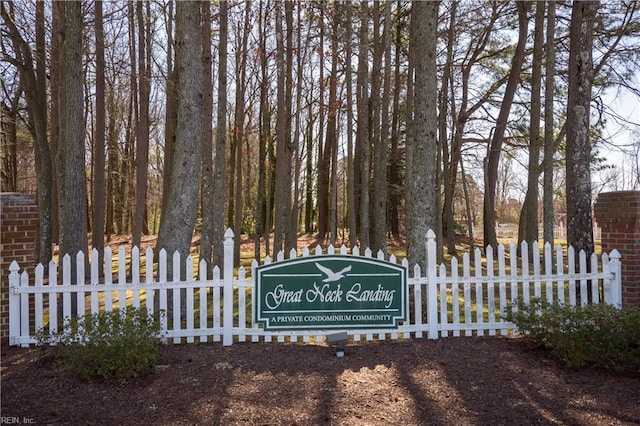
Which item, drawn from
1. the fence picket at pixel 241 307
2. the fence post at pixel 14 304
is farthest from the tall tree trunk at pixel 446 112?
the fence post at pixel 14 304

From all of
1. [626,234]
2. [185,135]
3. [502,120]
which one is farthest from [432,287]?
[502,120]

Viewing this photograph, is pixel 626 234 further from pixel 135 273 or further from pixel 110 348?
pixel 110 348

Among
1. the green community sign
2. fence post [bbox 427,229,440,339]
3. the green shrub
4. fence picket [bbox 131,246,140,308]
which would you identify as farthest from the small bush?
fence picket [bbox 131,246,140,308]

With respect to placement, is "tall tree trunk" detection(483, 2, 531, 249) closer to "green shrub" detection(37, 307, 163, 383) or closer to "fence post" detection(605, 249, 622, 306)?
"fence post" detection(605, 249, 622, 306)

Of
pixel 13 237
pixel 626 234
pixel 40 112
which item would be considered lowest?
pixel 626 234

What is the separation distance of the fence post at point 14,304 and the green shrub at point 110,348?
0.94 metres

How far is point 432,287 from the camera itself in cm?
543

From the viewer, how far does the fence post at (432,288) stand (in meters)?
5.38

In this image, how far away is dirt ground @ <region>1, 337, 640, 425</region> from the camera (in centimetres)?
349

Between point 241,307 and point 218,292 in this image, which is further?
point 241,307

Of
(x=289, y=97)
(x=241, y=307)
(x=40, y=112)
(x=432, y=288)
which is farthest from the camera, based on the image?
(x=289, y=97)

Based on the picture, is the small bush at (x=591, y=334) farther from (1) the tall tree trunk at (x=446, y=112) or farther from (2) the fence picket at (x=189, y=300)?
(1) the tall tree trunk at (x=446, y=112)

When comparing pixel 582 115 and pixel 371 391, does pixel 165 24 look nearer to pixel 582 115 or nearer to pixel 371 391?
pixel 582 115

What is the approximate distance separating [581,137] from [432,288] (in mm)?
3392
